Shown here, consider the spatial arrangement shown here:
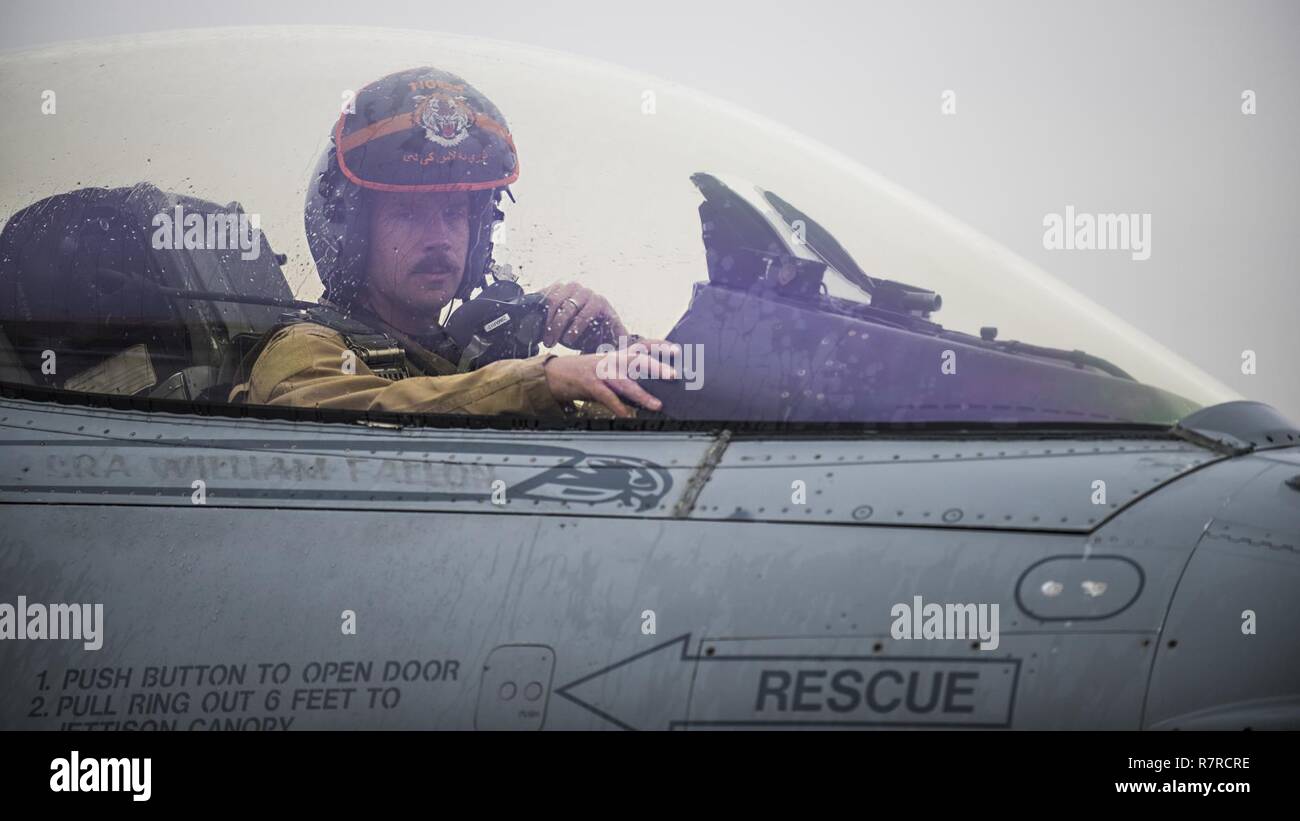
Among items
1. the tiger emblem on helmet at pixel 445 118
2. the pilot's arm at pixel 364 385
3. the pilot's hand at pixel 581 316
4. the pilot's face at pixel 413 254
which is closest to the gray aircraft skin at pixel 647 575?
the pilot's arm at pixel 364 385

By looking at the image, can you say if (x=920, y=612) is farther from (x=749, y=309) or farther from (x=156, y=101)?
Result: (x=156, y=101)

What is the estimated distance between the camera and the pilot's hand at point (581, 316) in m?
3.78

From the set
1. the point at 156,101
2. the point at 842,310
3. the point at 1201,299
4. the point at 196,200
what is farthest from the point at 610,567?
Answer: the point at 1201,299

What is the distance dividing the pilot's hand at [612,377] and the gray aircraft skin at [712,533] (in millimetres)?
75

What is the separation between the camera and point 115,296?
422cm

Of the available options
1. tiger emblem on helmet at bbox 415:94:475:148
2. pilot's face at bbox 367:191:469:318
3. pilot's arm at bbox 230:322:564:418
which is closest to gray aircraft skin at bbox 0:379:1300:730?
pilot's arm at bbox 230:322:564:418

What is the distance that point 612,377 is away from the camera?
3646 mm

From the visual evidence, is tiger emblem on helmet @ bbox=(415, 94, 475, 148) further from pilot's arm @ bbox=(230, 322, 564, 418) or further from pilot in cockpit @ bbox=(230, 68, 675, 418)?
pilot's arm @ bbox=(230, 322, 564, 418)

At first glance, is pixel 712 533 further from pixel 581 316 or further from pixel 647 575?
pixel 581 316

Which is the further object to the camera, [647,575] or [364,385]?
[364,385]

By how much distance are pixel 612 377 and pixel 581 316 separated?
0.88ft

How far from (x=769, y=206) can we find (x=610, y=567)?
4.26 feet

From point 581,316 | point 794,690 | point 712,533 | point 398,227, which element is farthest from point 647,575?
point 398,227

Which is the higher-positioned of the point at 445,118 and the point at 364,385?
the point at 445,118
